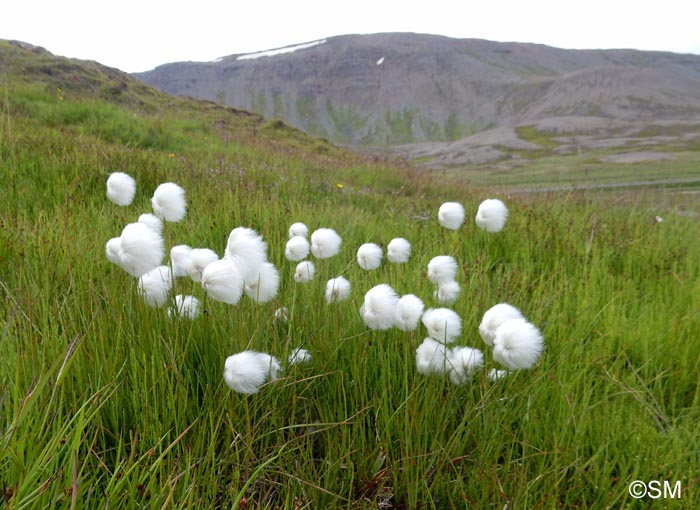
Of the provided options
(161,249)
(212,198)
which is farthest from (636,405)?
(212,198)

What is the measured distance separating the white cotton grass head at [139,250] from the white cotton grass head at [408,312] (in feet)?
2.95

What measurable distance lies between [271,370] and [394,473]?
53 cm

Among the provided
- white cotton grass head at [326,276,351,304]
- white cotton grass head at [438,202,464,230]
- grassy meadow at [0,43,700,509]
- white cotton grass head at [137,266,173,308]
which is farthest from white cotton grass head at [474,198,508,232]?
white cotton grass head at [137,266,173,308]

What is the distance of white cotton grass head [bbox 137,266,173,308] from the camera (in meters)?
1.80

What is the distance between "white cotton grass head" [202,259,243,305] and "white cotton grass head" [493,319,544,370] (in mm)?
892

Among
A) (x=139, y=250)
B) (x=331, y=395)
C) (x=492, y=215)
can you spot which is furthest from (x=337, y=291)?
(x=492, y=215)

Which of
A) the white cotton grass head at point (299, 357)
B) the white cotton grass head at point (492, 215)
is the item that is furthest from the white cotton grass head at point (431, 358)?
the white cotton grass head at point (492, 215)

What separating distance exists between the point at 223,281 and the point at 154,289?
1.41 ft

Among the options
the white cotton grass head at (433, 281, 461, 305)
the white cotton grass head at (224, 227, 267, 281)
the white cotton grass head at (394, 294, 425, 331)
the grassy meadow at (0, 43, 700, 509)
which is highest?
the white cotton grass head at (224, 227, 267, 281)

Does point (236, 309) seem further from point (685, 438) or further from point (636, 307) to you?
point (636, 307)

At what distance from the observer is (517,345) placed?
58.9 inches

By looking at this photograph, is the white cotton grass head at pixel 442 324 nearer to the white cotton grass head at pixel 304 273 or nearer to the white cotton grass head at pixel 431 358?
the white cotton grass head at pixel 431 358

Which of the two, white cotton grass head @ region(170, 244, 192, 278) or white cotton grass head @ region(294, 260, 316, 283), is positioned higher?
white cotton grass head @ region(170, 244, 192, 278)
